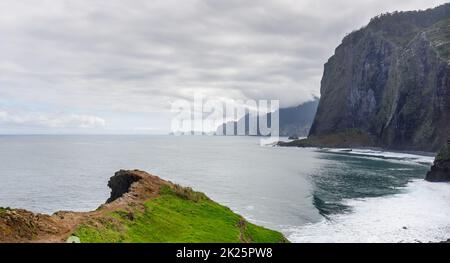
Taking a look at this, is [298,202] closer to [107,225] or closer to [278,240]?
[278,240]

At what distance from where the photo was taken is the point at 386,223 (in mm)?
44062

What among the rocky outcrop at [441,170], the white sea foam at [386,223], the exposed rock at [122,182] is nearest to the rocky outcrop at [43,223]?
the exposed rock at [122,182]

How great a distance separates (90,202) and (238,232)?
40936 mm

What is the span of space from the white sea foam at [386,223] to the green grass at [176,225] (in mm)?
12067

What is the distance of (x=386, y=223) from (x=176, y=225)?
28927 mm

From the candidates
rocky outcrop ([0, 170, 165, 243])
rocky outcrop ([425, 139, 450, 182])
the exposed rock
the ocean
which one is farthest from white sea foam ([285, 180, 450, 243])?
rocky outcrop ([425, 139, 450, 182])

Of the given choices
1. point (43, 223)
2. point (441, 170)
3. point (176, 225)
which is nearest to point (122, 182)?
point (176, 225)

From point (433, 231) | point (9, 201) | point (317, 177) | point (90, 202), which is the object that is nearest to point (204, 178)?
point (317, 177)

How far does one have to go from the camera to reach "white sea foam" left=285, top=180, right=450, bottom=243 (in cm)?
3834

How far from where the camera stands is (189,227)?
23.8 metres

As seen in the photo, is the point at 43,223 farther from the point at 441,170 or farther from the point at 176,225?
the point at 441,170

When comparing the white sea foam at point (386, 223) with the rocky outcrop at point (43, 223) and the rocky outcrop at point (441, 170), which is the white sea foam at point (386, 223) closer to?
the rocky outcrop at point (43, 223)

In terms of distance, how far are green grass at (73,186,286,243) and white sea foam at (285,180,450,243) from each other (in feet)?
39.6

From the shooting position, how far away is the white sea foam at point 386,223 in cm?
3834
